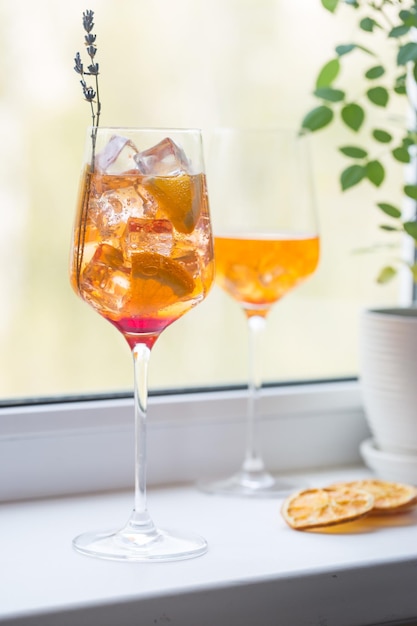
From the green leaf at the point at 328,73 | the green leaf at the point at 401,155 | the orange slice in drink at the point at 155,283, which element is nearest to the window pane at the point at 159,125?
the green leaf at the point at 328,73

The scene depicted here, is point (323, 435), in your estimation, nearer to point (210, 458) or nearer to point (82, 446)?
point (210, 458)

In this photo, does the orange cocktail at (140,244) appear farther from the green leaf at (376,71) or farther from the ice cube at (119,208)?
the green leaf at (376,71)

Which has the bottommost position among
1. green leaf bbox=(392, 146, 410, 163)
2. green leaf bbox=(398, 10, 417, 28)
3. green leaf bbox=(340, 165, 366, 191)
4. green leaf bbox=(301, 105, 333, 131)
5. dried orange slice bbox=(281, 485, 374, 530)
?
dried orange slice bbox=(281, 485, 374, 530)

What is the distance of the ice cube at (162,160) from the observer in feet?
3.36

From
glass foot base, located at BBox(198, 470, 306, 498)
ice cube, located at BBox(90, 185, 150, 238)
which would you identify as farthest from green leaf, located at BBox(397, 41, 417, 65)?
glass foot base, located at BBox(198, 470, 306, 498)

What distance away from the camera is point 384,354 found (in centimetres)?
137

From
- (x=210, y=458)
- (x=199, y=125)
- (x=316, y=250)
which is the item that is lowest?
(x=210, y=458)

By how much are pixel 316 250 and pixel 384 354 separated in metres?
0.17

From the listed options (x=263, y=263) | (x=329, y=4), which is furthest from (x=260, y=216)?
(x=329, y=4)

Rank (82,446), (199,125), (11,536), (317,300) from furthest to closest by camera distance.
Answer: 1. (317,300)
2. (199,125)
3. (82,446)
4. (11,536)

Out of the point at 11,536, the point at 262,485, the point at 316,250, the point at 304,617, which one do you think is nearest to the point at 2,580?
the point at 11,536

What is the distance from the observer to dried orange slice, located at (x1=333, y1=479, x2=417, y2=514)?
1233mm

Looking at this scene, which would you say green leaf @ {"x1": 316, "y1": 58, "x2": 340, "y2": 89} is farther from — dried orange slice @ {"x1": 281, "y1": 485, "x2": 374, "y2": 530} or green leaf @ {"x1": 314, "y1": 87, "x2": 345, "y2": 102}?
dried orange slice @ {"x1": 281, "y1": 485, "x2": 374, "y2": 530}

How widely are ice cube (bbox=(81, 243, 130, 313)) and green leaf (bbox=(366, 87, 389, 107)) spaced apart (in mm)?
491
